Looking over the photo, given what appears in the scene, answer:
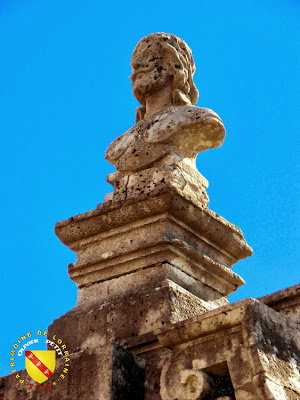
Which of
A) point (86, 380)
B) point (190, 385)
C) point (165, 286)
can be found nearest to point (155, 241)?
point (165, 286)

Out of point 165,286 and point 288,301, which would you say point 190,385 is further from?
point 288,301

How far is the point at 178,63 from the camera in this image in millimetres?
5969

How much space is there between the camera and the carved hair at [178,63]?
5.95 metres

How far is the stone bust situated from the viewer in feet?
17.6

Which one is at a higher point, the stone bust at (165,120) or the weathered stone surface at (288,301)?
the stone bust at (165,120)

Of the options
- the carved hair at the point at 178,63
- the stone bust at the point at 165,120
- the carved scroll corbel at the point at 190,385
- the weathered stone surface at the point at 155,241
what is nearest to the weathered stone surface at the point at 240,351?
the carved scroll corbel at the point at 190,385

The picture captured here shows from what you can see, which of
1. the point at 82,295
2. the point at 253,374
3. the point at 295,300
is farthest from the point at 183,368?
the point at 82,295

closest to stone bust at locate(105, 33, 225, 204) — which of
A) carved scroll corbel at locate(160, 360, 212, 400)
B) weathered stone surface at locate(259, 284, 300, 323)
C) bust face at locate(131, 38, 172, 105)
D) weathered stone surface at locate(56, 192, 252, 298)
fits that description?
bust face at locate(131, 38, 172, 105)

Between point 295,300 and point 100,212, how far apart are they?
1675 mm

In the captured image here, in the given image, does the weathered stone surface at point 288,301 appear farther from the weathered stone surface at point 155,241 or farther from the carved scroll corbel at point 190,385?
the carved scroll corbel at point 190,385

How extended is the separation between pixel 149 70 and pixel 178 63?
0.28m

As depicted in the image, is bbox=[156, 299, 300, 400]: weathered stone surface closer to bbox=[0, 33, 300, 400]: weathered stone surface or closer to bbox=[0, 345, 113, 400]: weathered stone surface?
bbox=[0, 33, 300, 400]: weathered stone surface

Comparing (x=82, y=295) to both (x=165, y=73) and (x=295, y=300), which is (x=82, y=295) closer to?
(x=295, y=300)

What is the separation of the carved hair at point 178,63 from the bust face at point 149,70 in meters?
0.04
